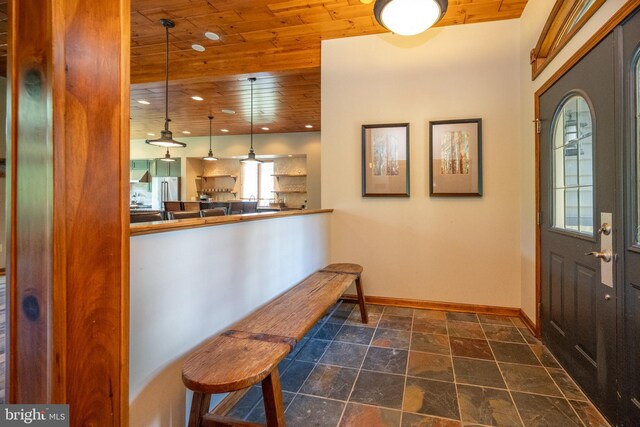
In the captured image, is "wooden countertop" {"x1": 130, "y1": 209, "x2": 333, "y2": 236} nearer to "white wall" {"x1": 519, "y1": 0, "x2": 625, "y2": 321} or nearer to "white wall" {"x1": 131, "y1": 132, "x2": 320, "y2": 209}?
"white wall" {"x1": 519, "y1": 0, "x2": 625, "y2": 321}

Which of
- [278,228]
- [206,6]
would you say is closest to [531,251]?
[278,228]

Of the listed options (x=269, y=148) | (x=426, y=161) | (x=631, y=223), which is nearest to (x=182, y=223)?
(x=631, y=223)

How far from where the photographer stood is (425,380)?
79.7 inches

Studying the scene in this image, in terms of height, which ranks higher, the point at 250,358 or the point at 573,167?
the point at 573,167

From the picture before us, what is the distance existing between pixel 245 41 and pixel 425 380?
12.6 ft

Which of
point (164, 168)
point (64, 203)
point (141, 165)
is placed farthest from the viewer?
point (141, 165)

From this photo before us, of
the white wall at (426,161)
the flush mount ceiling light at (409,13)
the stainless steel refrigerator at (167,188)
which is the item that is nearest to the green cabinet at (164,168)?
the stainless steel refrigerator at (167,188)

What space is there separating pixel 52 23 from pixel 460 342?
2.92 m

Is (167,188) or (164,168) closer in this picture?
(167,188)

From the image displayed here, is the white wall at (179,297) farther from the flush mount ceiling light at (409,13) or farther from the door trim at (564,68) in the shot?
the door trim at (564,68)

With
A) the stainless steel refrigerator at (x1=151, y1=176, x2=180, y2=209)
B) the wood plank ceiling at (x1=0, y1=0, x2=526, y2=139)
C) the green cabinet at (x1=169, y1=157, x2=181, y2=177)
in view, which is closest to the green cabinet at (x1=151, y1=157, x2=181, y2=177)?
the green cabinet at (x1=169, y1=157, x2=181, y2=177)

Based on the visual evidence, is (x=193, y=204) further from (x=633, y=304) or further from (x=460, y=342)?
(x=633, y=304)

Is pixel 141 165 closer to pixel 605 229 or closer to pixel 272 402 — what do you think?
pixel 272 402

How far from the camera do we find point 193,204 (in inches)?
201
